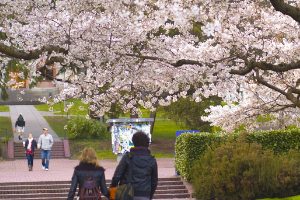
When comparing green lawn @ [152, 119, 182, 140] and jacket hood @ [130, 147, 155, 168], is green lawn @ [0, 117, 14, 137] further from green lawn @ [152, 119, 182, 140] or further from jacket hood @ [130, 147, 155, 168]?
jacket hood @ [130, 147, 155, 168]

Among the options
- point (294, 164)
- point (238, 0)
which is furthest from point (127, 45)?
point (294, 164)

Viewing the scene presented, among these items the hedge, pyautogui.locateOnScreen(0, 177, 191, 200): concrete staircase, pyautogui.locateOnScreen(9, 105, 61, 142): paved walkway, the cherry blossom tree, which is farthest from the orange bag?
pyautogui.locateOnScreen(9, 105, 61, 142): paved walkway

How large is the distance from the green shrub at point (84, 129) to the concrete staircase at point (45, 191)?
1555 centimetres

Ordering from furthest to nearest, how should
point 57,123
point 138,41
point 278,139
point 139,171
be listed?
point 57,123 → point 278,139 → point 138,41 → point 139,171

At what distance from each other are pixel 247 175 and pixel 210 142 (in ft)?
8.96

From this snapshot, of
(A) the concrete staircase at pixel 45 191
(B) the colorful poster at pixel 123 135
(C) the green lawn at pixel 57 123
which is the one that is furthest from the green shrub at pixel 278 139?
(C) the green lawn at pixel 57 123

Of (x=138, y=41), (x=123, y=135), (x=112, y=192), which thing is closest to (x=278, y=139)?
(x=138, y=41)

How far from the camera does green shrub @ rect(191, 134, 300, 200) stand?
11070 millimetres

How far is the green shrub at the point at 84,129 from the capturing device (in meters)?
28.6

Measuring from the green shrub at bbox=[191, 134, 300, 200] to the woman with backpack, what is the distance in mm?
6473

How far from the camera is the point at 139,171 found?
207 inches

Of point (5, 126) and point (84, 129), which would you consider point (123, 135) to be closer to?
point (84, 129)

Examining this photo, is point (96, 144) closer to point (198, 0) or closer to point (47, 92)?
point (198, 0)

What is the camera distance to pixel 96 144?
91.9 feet
